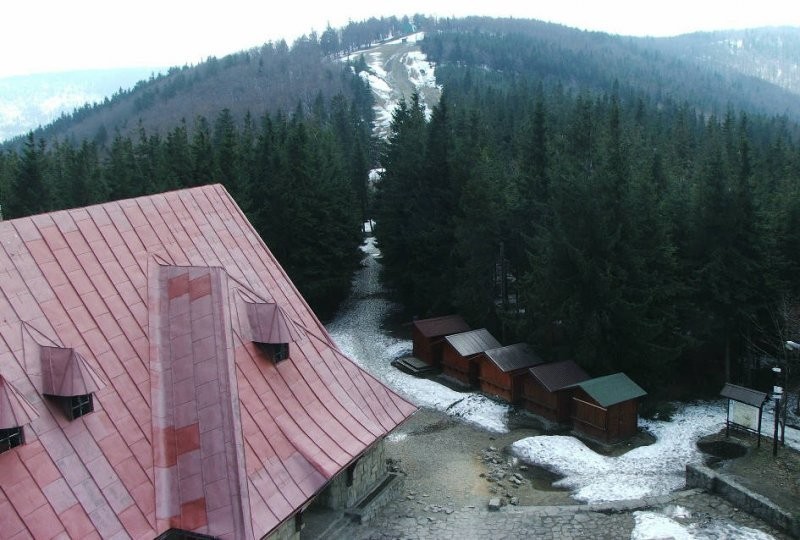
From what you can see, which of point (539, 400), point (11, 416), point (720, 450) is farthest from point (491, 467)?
point (11, 416)

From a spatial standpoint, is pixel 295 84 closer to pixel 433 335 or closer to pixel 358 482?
pixel 433 335

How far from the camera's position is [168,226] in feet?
50.0

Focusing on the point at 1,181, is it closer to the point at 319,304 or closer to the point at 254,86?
the point at 319,304

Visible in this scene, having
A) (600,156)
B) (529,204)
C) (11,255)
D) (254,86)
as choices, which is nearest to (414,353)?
(529,204)

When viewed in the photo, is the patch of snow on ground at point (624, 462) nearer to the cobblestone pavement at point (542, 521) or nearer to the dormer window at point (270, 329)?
the cobblestone pavement at point (542, 521)

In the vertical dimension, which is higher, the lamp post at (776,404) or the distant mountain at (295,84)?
the distant mountain at (295,84)

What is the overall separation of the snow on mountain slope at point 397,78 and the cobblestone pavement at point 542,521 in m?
111

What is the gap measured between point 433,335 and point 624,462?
11.4m

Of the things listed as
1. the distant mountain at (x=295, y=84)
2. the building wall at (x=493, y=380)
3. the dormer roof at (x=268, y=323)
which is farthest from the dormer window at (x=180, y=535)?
the distant mountain at (x=295, y=84)

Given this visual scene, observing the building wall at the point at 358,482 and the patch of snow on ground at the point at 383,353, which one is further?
the patch of snow on ground at the point at 383,353

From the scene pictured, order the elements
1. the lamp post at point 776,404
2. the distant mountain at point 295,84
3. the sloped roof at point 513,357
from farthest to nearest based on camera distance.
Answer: the distant mountain at point 295,84
the sloped roof at point 513,357
the lamp post at point 776,404

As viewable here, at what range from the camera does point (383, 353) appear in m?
32.2

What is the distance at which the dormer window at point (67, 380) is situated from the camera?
1070cm

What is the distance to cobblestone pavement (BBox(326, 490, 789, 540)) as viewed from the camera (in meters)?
15.1
